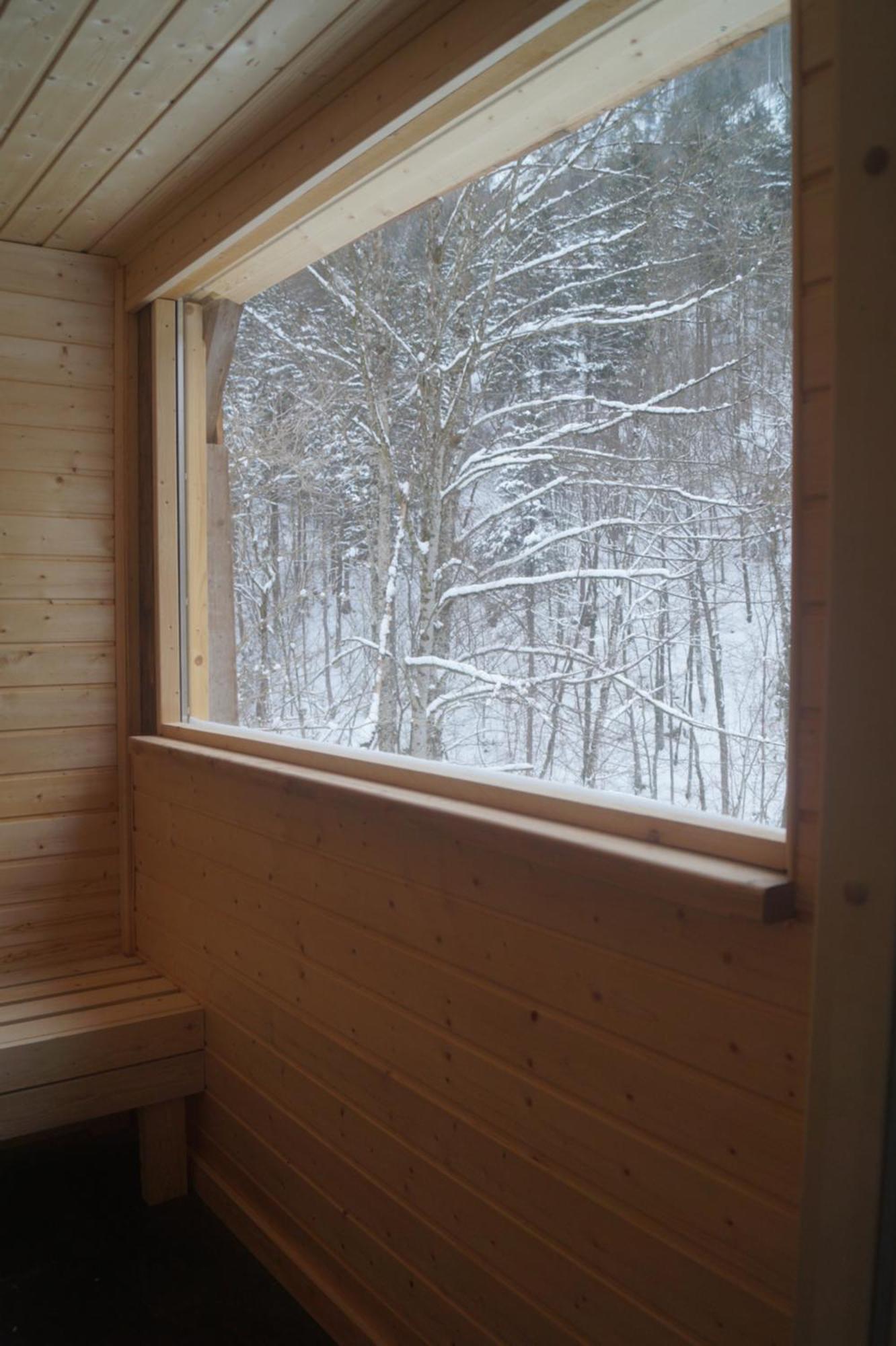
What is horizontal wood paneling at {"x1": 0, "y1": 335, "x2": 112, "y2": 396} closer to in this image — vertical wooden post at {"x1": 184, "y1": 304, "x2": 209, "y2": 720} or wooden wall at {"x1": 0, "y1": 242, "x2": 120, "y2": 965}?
wooden wall at {"x1": 0, "y1": 242, "x2": 120, "y2": 965}

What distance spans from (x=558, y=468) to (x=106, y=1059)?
1762mm

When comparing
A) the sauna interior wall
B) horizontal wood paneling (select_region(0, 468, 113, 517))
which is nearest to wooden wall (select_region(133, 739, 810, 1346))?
the sauna interior wall

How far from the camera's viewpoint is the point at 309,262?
2.64 m

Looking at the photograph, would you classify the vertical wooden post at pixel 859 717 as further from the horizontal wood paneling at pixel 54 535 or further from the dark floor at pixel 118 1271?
the horizontal wood paneling at pixel 54 535

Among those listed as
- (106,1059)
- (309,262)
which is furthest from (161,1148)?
(309,262)

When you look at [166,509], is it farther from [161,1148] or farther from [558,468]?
[161,1148]

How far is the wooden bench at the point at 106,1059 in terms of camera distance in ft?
8.30

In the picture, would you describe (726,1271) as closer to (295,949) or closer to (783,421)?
(783,421)

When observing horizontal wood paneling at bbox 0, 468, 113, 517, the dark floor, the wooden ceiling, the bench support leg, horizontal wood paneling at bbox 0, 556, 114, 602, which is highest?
the wooden ceiling

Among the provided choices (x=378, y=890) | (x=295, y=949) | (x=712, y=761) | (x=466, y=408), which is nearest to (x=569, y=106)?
(x=466, y=408)

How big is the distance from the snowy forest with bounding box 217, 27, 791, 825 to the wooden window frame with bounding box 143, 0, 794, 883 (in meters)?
0.07

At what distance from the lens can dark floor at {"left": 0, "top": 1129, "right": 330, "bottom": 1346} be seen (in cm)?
223


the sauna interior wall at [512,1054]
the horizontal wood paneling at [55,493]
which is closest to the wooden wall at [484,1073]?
the sauna interior wall at [512,1054]

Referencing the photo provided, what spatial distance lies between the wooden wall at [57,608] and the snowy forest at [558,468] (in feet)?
1.59
